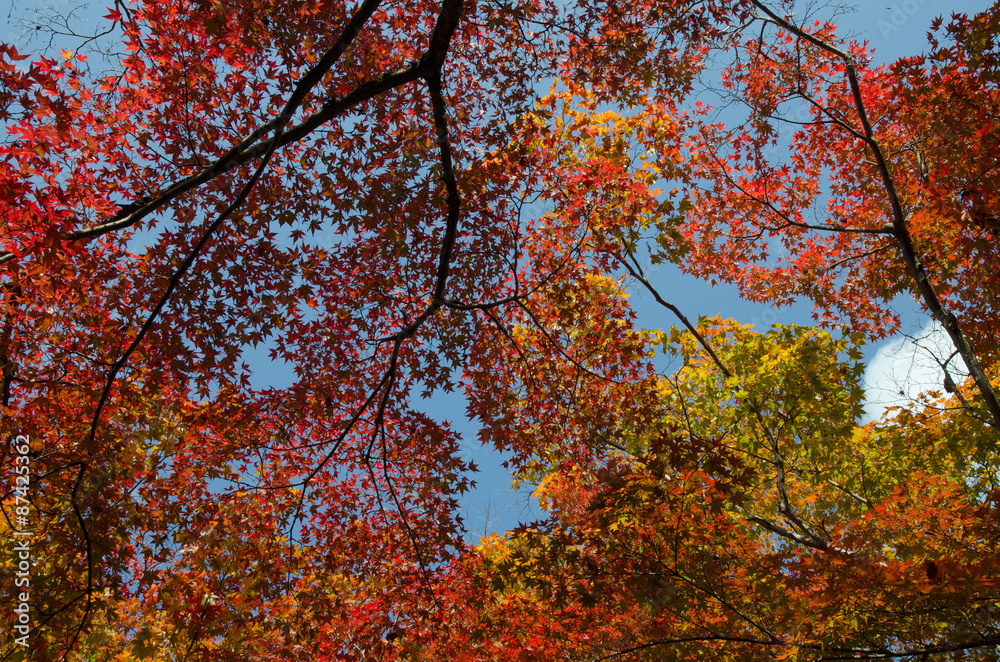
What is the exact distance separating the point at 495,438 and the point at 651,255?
4.03m

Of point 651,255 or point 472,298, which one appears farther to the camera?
point 651,255

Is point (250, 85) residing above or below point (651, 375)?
above

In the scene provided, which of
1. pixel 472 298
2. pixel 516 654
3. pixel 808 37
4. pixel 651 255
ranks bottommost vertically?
pixel 516 654

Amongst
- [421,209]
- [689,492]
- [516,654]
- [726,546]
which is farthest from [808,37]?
[516,654]

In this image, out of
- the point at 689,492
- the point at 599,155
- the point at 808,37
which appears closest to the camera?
the point at 689,492

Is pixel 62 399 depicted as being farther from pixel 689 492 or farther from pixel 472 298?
pixel 689 492

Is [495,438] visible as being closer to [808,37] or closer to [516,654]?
[516,654]

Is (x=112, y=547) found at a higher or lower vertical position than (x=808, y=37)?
lower

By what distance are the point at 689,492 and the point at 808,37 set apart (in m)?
6.52

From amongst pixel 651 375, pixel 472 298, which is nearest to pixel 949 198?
pixel 651 375

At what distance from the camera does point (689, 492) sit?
211 inches

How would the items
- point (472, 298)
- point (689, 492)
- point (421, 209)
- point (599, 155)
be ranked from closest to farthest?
point (689, 492), point (421, 209), point (472, 298), point (599, 155)

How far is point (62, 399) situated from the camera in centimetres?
687

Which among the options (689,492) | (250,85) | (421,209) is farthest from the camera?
(421,209)
